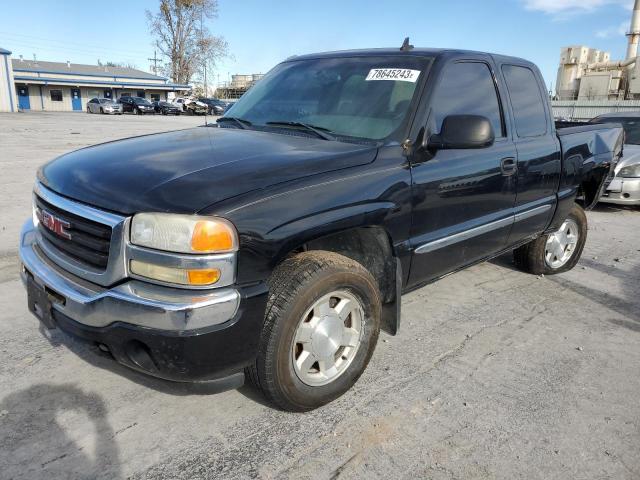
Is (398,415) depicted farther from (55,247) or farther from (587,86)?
(587,86)

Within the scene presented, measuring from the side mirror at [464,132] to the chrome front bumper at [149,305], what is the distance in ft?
5.24

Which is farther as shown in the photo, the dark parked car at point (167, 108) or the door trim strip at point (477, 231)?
the dark parked car at point (167, 108)

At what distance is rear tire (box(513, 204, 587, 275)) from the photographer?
16.0 ft

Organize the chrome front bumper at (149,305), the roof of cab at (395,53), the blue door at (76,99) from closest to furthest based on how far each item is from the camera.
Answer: the chrome front bumper at (149,305) < the roof of cab at (395,53) < the blue door at (76,99)

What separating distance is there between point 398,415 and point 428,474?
437mm

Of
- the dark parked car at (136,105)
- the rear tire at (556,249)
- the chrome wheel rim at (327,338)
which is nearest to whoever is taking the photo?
the chrome wheel rim at (327,338)

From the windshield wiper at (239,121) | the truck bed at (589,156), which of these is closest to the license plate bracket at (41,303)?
the windshield wiper at (239,121)

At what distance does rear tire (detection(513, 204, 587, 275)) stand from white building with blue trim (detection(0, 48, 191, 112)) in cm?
4905

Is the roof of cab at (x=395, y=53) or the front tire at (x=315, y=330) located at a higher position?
the roof of cab at (x=395, y=53)

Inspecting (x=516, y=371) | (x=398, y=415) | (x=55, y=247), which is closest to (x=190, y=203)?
(x=55, y=247)

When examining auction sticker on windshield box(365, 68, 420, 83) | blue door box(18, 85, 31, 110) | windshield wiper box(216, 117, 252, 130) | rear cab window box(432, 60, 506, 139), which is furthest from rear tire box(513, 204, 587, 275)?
blue door box(18, 85, 31, 110)

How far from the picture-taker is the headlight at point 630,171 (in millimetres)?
8188

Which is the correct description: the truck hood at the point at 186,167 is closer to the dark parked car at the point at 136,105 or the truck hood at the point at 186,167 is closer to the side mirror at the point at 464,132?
the side mirror at the point at 464,132

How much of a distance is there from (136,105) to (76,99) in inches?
668
